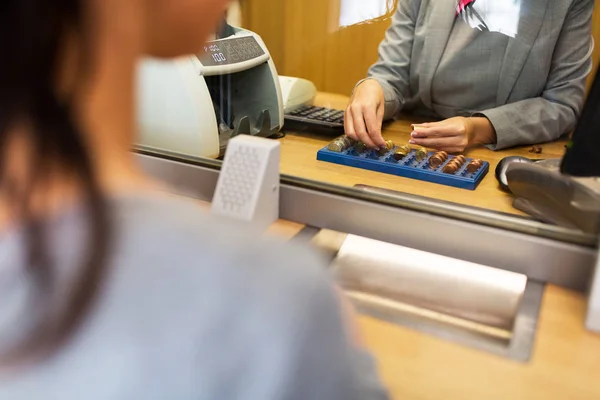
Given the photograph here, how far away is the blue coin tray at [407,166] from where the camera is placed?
89cm

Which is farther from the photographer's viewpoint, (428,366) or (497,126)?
(497,126)

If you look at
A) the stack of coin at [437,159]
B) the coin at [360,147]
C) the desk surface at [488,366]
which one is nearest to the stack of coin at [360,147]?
the coin at [360,147]

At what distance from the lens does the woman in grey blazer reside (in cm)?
110

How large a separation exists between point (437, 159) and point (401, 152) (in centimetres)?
6

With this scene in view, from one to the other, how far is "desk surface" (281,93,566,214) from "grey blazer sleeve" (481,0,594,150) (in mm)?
49

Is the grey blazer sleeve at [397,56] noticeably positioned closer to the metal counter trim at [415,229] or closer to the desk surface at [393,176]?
the desk surface at [393,176]

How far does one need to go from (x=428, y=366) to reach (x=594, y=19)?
0.97 m

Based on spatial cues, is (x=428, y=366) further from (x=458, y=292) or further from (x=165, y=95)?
(x=165, y=95)

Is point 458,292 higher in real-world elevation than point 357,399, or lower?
lower

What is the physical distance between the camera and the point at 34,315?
277 millimetres

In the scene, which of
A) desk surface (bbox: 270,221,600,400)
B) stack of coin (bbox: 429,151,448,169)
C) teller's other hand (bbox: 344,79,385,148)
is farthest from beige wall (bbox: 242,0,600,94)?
desk surface (bbox: 270,221,600,400)

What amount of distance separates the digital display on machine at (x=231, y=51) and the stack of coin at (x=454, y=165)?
41 cm

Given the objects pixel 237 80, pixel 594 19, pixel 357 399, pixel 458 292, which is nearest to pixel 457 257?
pixel 458 292

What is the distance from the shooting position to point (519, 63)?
124cm
